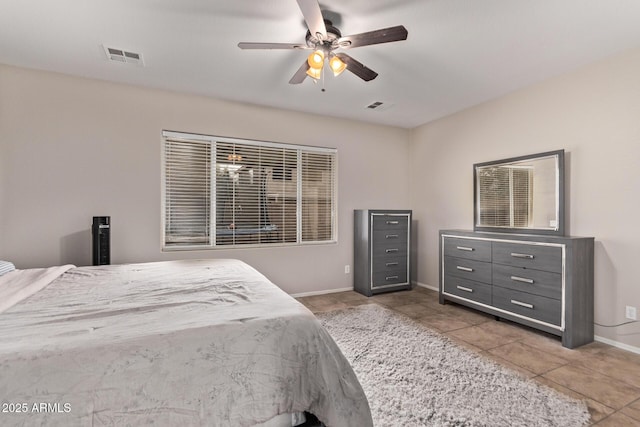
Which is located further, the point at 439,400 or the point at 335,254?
the point at 335,254

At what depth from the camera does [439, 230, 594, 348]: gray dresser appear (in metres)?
2.62

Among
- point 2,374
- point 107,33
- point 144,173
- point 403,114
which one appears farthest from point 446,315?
point 107,33

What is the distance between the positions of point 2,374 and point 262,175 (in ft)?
10.8

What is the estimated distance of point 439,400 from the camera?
185 centimetres

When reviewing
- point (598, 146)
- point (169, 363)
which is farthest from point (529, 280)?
point (169, 363)

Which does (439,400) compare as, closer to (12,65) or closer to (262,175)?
(262,175)

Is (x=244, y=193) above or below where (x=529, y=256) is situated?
above

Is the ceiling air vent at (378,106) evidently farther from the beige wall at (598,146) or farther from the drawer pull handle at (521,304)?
the drawer pull handle at (521,304)

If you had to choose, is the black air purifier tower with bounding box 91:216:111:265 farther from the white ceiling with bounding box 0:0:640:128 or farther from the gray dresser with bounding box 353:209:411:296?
the gray dresser with bounding box 353:209:411:296

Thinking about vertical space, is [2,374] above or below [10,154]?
below

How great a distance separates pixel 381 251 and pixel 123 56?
12.1ft

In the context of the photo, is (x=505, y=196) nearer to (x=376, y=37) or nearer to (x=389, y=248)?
(x=389, y=248)

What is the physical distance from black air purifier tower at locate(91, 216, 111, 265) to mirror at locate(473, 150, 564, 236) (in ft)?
13.8

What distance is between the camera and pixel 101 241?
2871 millimetres
